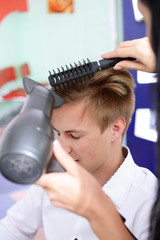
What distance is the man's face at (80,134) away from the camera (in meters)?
0.99

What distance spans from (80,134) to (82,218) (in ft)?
0.90

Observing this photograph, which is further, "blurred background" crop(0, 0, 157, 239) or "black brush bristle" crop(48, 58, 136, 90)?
"blurred background" crop(0, 0, 157, 239)

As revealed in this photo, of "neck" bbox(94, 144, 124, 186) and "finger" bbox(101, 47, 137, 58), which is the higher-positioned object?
"finger" bbox(101, 47, 137, 58)

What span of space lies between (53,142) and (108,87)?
19.3 inches

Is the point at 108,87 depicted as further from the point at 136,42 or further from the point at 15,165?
the point at 15,165

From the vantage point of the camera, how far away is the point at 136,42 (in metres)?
0.85

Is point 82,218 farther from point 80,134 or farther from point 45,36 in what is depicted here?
point 45,36

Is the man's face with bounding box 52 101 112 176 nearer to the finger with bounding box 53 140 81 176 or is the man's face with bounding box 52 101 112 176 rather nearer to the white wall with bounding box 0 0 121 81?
the finger with bounding box 53 140 81 176

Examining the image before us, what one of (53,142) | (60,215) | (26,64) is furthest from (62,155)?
(26,64)

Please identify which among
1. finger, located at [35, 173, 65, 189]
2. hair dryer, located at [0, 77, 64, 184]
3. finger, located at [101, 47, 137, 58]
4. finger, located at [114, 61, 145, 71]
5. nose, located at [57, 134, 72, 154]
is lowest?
nose, located at [57, 134, 72, 154]

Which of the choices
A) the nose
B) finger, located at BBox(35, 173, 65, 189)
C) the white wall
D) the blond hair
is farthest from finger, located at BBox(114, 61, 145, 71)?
the white wall

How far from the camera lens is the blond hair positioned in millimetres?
1005

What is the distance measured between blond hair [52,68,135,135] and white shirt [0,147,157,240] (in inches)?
6.3

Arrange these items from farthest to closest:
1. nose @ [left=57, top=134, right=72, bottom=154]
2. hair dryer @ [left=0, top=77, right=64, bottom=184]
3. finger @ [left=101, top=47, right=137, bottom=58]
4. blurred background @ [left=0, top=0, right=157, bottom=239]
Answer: blurred background @ [left=0, top=0, right=157, bottom=239]
nose @ [left=57, top=134, right=72, bottom=154]
finger @ [left=101, top=47, right=137, bottom=58]
hair dryer @ [left=0, top=77, right=64, bottom=184]
